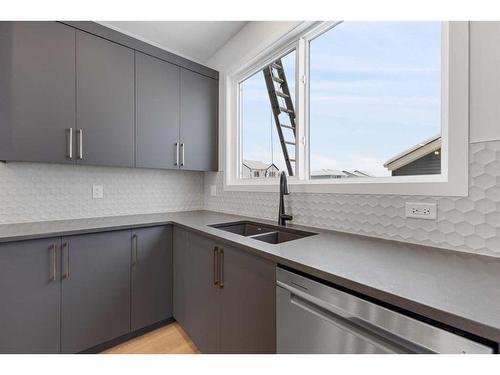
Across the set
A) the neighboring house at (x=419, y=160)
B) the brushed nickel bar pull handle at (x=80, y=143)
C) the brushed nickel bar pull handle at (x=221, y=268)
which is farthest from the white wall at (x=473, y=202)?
the brushed nickel bar pull handle at (x=80, y=143)

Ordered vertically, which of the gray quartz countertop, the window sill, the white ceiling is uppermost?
the white ceiling

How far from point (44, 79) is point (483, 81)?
2428mm

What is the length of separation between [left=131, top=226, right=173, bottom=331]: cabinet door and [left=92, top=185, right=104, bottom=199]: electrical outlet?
0.62 m

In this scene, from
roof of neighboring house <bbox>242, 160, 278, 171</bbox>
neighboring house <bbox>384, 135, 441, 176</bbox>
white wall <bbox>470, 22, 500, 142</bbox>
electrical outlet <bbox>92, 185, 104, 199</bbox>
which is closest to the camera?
white wall <bbox>470, 22, 500, 142</bbox>

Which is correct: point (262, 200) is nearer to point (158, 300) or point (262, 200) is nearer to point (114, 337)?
point (158, 300)

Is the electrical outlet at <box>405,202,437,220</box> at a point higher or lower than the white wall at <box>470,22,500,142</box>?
lower

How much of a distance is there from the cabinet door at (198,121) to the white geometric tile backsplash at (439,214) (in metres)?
1.10

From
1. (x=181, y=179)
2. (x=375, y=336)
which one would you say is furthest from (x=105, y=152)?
(x=375, y=336)

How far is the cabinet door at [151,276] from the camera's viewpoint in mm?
1866

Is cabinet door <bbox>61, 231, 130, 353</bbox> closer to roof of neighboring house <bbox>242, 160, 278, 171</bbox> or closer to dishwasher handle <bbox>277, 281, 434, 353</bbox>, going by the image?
roof of neighboring house <bbox>242, 160, 278, 171</bbox>

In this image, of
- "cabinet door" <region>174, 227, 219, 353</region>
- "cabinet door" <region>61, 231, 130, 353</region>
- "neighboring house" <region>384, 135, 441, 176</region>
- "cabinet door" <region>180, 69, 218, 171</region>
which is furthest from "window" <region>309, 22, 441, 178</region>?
"cabinet door" <region>61, 231, 130, 353</region>

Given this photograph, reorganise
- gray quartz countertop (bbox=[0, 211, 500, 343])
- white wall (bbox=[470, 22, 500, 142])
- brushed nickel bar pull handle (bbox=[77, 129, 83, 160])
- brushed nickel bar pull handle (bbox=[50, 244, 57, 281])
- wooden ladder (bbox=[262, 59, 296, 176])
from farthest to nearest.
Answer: wooden ladder (bbox=[262, 59, 296, 176]) < brushed nickel bar pull handle (bbox=[77, 129, 83, 160]) < brushed nickel bar pull handle (bbox=[50, 244, 57, 281]) < white wall (bbox=[470, 22, 500, 142]) < gray quartz countertop (bbox=[0, 211, 500, 343])

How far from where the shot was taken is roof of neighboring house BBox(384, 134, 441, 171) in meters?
1.23

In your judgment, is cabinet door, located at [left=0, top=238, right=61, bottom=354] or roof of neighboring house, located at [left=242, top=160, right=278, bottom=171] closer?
cabinet door, located at [left=0, top=238, right=61, bottom=354]
